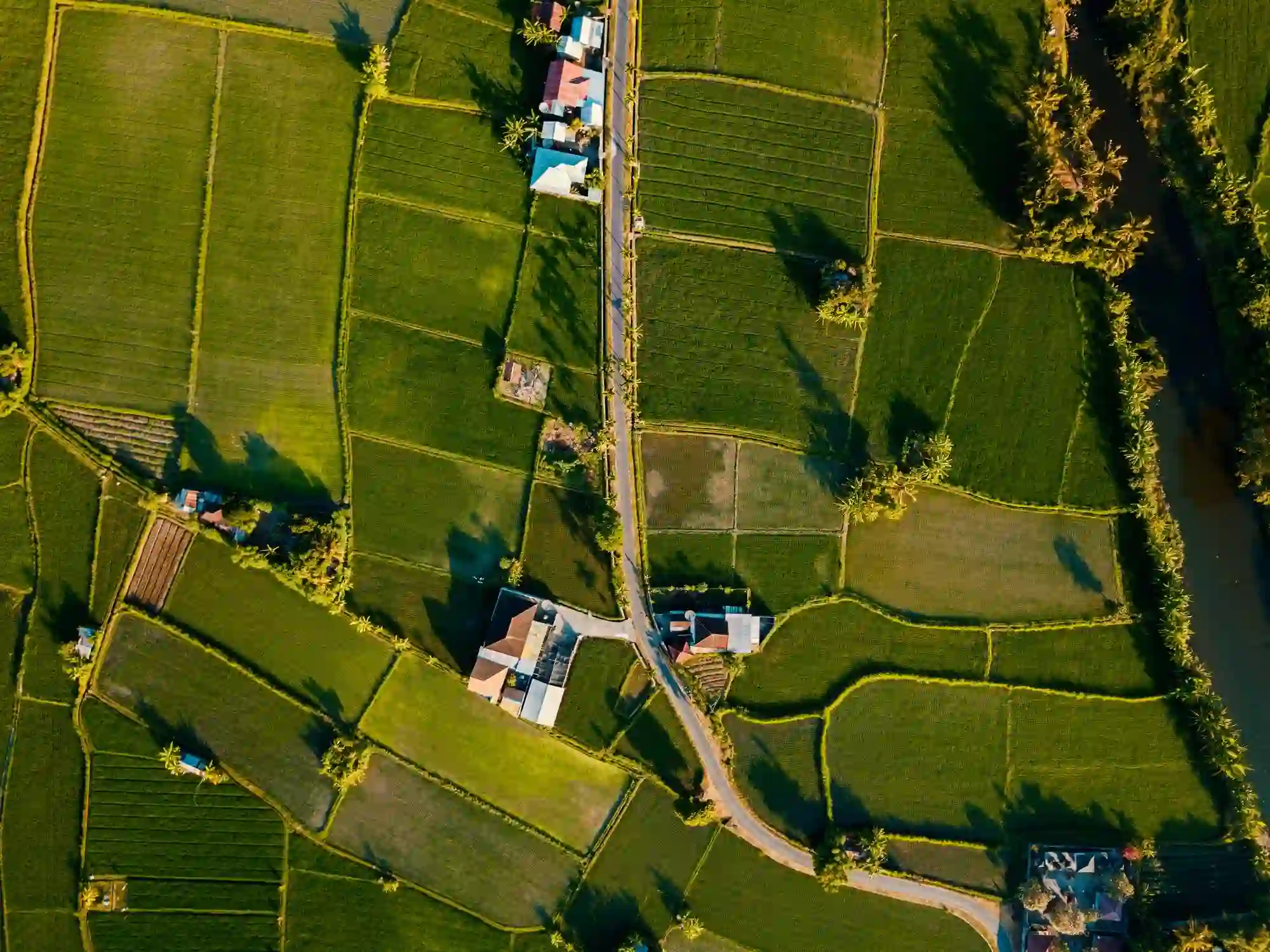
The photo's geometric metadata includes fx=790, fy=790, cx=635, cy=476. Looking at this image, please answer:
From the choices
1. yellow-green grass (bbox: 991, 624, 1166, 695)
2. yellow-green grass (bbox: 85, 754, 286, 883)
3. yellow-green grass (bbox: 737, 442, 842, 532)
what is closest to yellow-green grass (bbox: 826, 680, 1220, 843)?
yellow-green grass (bbox: 991, 624, 1166, 695)

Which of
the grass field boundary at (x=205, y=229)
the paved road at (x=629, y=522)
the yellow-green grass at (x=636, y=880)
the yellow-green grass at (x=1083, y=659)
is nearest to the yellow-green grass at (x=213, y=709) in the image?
the grass field boundary at (x=205, y=229)

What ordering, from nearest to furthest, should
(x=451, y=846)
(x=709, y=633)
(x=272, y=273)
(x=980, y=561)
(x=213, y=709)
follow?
(x=709, y=633) < (x=272, y=273) < (x=213, y=709) < (x=451, y=846) < (x=980, y=561)

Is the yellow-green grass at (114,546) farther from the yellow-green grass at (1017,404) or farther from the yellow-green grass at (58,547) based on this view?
the yellow-green grass at (1017,404)

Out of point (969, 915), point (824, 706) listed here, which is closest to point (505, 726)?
point (824, 706)

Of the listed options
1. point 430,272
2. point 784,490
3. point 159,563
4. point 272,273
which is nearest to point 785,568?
point 784,490

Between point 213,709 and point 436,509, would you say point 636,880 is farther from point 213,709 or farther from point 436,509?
point 213,709

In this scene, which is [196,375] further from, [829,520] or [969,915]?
[969,915]
